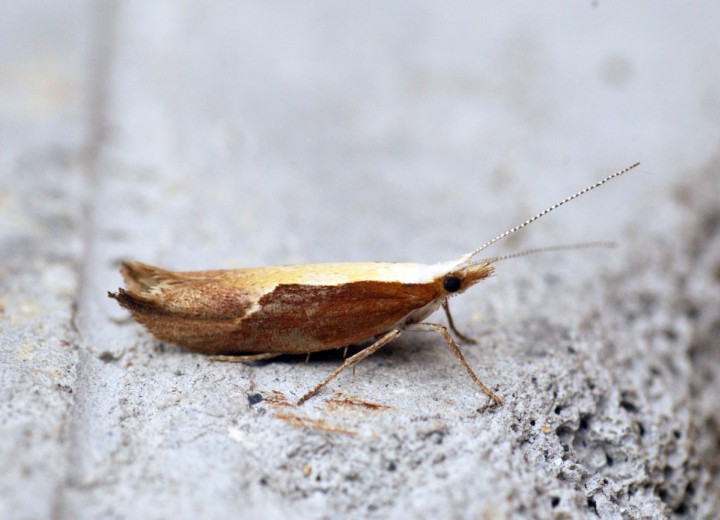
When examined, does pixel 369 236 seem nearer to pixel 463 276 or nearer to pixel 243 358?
pixel 463 276

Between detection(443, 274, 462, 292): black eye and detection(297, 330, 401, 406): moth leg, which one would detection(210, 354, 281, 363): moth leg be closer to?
detection(297, 330, 401, 406): moth leg

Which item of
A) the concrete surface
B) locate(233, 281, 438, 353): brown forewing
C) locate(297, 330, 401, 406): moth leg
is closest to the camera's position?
the concrete surface

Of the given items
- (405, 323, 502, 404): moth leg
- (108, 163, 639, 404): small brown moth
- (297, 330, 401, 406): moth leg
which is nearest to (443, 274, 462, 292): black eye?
(108, 163, 639, 404): small brown moth

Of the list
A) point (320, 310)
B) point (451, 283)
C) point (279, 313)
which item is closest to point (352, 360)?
point (320, 310)

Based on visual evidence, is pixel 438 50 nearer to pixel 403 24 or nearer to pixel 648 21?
pixel 403 24

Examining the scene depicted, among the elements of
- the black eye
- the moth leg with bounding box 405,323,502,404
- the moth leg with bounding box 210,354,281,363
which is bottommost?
the moth leg with bounding box 405,323,502,404

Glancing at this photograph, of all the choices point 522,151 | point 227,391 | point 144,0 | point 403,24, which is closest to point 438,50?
point 403,24

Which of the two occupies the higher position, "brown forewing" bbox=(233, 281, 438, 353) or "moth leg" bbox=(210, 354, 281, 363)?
"brown forewing" bbox=(233, 281, 438, 353)

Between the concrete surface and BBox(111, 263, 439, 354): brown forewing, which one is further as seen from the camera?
BBox(111, 263, 439, 354): brown forewing
